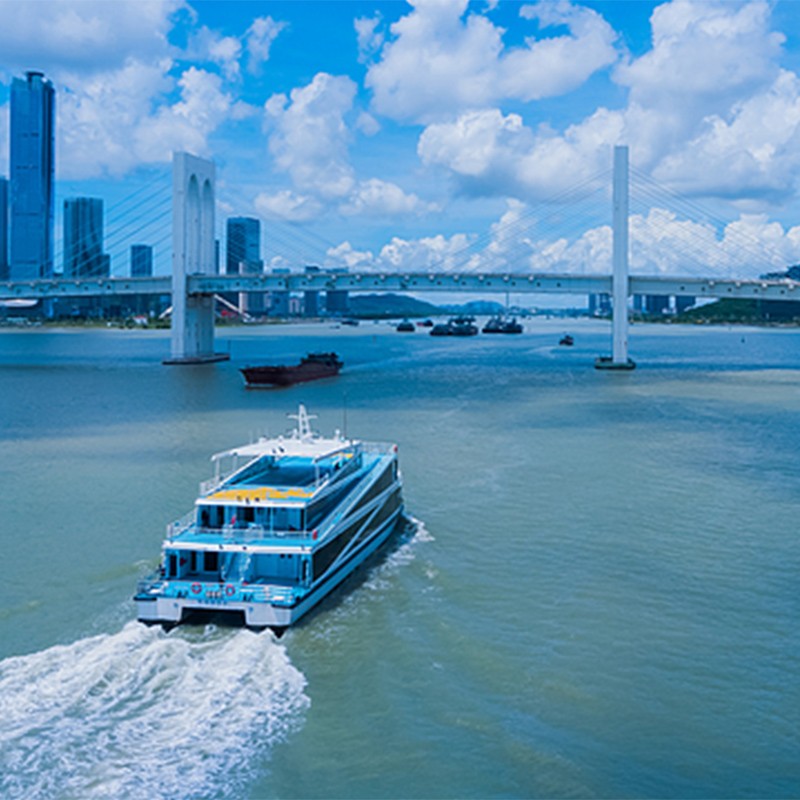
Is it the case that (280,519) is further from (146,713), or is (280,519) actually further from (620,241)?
(620,241)

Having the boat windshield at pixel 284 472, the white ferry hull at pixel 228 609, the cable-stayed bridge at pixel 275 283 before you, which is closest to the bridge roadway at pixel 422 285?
the cable-stayed bridge at pixel 275 283

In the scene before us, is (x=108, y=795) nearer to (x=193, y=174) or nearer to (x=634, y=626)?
(x=634, y=626)

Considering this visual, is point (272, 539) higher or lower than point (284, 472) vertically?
lower

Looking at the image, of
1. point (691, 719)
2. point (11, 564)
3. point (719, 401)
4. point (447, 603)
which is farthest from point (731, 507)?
point (719, 401)

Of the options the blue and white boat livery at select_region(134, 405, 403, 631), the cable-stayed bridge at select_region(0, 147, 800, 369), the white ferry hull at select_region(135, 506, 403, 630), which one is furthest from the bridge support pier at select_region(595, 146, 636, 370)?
the white ferry hull at select_region(135, 506, 403, 630)

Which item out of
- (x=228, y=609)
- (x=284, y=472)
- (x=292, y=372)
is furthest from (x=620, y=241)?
(x=228, y=609)

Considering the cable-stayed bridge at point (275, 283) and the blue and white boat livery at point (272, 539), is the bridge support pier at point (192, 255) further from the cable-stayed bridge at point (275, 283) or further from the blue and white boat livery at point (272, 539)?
the blue and white boat livery at point (272, 539)
